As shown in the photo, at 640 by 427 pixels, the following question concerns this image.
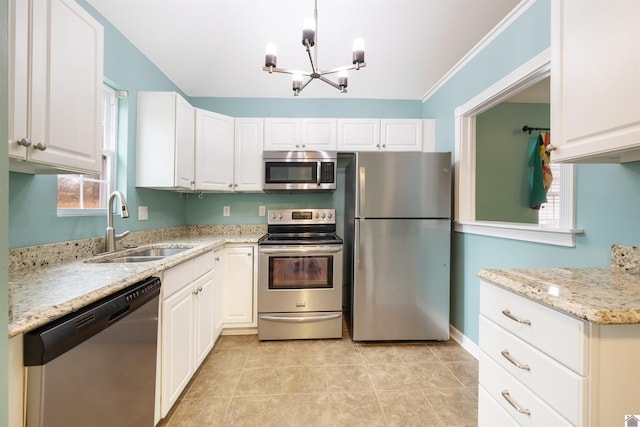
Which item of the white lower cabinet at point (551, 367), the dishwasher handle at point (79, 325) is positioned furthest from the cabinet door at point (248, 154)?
the white lower cabinet at point (551, 367)

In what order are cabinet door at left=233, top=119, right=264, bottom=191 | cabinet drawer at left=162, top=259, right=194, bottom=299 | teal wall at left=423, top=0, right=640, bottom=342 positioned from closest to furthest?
teal wall at left=423, top=0, right=640, bottom=342, cabinet drawer at left=162, top=259, right=194, bottom=299, cabinet door at left=233, top=119, right=264, bottom=191

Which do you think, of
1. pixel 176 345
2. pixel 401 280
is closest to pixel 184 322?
pixel 176 345

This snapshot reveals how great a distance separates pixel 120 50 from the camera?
201 centimetres

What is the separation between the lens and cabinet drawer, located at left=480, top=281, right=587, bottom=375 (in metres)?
0.76

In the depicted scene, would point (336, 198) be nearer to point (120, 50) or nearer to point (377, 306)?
point (377, 306)

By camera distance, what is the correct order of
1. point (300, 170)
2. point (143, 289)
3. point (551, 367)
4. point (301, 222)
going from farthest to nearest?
point (301, 222), point (300, 170), point (143, 289), point (551, 367)

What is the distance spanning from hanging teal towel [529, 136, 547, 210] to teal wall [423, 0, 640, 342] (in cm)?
118

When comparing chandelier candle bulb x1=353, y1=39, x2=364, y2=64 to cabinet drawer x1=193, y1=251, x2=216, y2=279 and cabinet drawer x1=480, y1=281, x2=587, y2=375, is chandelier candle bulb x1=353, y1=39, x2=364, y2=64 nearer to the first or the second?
cabinet drawer x1=480, y1=281, x2=587, y2=375

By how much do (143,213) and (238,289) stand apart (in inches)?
43.6

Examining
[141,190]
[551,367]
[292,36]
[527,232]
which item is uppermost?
[292,36]

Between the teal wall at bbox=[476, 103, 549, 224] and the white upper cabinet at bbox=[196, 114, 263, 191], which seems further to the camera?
the teal wall at bbox=[476, 103, 549, 224]

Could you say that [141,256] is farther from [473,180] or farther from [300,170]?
[473,180]

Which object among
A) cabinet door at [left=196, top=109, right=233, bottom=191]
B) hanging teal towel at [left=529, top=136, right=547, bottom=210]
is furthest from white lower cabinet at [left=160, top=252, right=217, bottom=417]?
hanging teal towel at [left=529, top=136, right=547, bottom=210]

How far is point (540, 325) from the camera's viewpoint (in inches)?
34.8
